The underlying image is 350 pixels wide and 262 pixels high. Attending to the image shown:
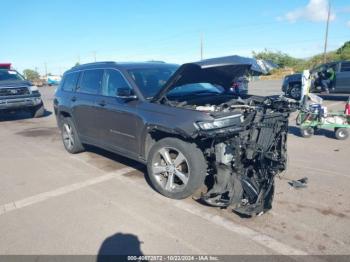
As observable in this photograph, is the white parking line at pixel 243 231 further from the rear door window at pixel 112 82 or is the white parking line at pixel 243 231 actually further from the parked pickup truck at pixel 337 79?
the parked pickup truck at pixel 337 79

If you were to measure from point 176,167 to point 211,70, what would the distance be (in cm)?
149

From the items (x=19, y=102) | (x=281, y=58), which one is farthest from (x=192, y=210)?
(x=281, y=58)

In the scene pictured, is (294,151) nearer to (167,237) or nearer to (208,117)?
(208,117)

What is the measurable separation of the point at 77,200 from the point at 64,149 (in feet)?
10.6

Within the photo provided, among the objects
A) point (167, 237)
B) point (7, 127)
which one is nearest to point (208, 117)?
point (167, 237)

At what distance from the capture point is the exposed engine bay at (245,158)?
3.82m

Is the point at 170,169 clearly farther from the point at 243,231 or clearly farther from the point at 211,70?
the point at 211,70

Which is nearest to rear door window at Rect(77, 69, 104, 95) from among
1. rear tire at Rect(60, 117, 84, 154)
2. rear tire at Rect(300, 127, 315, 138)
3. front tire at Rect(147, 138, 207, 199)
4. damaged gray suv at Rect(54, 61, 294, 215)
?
damaged gray suv at Rect(54, 61, 294, 215)

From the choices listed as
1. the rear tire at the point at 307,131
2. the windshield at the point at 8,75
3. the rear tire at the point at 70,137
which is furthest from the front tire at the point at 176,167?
the windshield at the point at 8,75

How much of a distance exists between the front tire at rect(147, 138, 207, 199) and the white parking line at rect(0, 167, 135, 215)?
1112 mm

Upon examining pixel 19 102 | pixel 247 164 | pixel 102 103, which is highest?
pixel 102 103

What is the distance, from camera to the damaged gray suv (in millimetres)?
3908

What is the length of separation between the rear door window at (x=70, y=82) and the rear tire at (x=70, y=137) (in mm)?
642

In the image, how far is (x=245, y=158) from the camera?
3971 mm
